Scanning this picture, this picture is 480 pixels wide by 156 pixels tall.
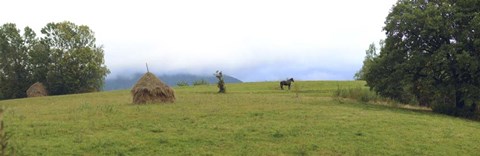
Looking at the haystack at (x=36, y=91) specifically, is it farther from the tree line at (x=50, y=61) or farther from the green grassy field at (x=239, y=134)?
the green grassy field at (x=239, y=134)

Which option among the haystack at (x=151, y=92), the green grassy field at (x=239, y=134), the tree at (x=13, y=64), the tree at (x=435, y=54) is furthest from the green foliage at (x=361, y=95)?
the tree at (x=13, y=64)

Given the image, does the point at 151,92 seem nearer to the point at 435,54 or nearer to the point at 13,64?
the point at 435,54

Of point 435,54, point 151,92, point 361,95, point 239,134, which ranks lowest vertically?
point 239,134

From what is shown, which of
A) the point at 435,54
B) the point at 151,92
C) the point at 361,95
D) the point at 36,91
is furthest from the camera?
the point at 36,91

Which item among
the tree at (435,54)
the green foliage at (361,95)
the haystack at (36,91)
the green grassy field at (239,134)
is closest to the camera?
the green grassy field at (239,134)

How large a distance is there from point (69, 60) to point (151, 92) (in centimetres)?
4562

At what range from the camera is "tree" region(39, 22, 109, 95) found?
7362 centimetres

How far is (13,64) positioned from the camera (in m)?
75.5

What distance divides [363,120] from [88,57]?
60.2 meters

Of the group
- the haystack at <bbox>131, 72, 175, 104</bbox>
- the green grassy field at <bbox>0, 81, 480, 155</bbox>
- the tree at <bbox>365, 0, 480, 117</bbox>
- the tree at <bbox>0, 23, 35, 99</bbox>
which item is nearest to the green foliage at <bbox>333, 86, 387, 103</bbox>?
the tree at <bbox>365, 0, 480, 117</bbox>

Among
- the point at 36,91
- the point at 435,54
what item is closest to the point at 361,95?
the point at 435,54

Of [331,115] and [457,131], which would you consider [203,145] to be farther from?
[457,131]

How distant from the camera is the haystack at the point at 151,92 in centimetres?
3353

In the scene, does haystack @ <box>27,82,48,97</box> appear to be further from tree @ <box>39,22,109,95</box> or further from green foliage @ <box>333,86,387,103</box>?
green foliage @ <box>333,86,387,103</box>
